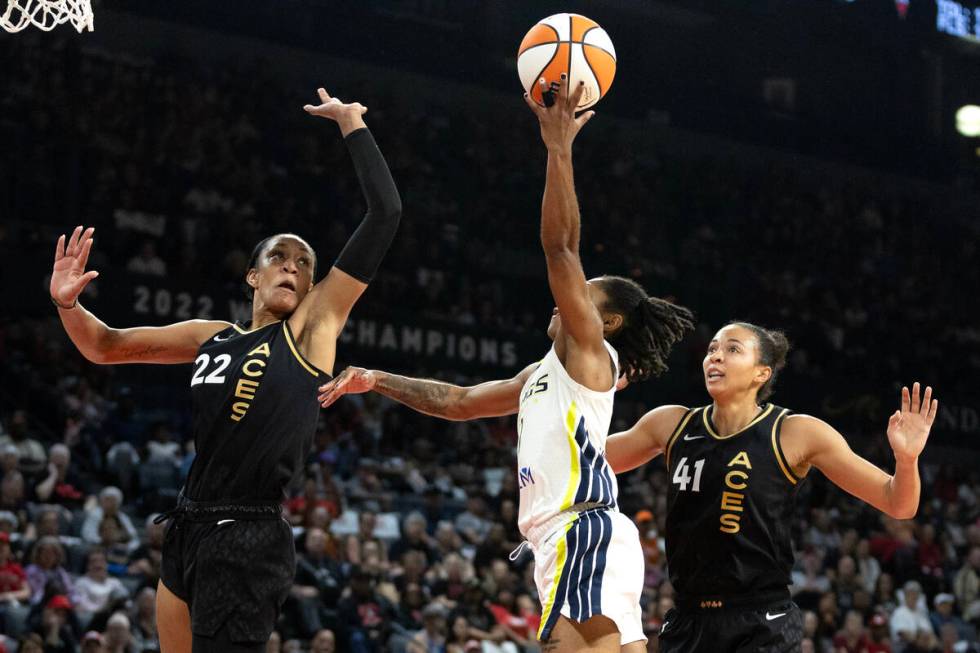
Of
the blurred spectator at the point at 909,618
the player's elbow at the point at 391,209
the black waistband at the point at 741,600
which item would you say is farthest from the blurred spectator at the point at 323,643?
the blurred spectator at the point at 909,618

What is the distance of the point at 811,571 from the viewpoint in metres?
15.4

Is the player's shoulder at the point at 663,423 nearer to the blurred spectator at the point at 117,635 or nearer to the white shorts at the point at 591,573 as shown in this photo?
the white shorts at the point at 591,573

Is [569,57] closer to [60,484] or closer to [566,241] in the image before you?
[566,241]

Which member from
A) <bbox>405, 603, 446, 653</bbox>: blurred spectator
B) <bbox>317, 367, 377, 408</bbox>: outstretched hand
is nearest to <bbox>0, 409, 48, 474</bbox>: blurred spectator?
<bbox>405, 603, 446, 653</bbox>: blurred spectator

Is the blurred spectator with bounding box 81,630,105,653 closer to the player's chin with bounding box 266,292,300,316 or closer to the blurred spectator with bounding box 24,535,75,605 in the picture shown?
the blurred spectator with bounding box 24,535,75,605

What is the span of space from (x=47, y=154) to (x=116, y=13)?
4.71 metres

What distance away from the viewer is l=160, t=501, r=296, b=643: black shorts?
13.9ft

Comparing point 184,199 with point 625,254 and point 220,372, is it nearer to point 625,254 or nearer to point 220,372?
point 625,254

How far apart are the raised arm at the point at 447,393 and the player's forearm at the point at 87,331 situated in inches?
36.5

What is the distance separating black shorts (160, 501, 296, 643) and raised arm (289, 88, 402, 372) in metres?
0.60

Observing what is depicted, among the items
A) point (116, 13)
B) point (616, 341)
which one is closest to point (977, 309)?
point (116, 13)

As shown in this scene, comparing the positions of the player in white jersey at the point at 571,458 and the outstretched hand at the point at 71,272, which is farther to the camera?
the outstretched hand at the point at 71,272

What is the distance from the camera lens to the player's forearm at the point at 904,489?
5.02 meters

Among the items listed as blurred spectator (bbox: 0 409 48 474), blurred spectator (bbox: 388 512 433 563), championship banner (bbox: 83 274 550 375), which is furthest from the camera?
championship banner (bbox: 83 274 550 375)
